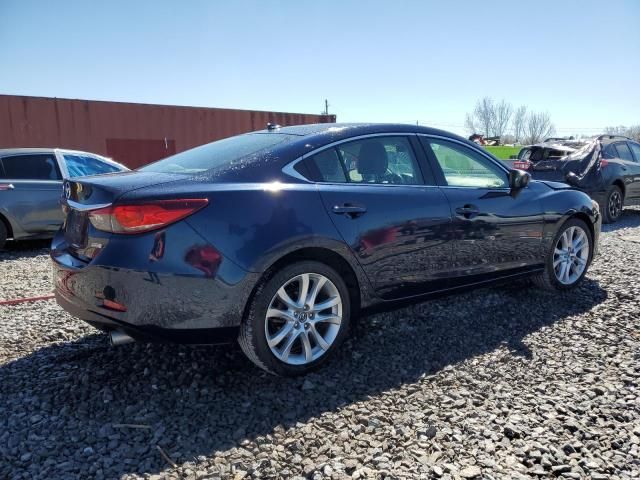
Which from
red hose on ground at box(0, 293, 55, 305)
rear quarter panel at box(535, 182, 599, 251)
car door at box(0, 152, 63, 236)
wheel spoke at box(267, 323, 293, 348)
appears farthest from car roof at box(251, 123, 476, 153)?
car door at box(0, 152, 63, 236)

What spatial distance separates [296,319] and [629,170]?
910 cm

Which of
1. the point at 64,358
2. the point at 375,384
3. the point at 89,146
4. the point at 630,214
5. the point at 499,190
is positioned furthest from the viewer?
the point at 89,146

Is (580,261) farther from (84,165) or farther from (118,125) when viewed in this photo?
(118,125)

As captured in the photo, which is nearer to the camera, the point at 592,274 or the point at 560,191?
the point at 560,191

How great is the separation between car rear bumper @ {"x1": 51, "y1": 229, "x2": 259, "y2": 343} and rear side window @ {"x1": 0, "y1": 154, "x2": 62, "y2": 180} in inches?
196

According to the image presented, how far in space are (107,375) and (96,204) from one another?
998 millimetres

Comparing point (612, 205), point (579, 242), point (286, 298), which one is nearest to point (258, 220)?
point (286, 298)

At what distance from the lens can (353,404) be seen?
103 inches

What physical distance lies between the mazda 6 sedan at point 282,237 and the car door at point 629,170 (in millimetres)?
6942

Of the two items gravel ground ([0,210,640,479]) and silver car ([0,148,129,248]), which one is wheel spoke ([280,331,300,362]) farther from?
silver car ([0,148,129,248])

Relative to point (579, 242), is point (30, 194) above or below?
above

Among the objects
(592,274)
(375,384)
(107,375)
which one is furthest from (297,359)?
(592,274)

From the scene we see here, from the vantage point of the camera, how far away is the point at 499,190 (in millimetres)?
3898

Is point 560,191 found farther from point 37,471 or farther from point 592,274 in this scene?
point 37,471
